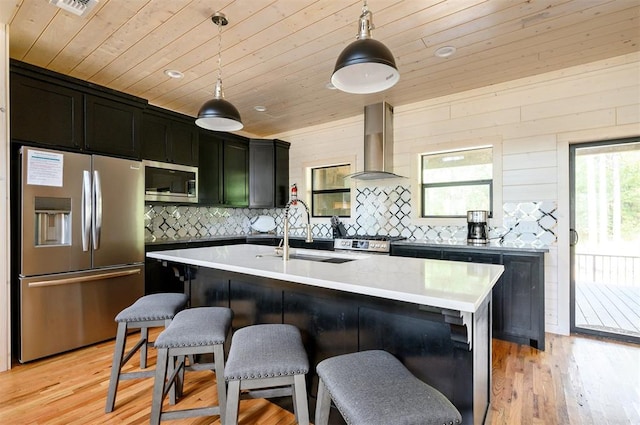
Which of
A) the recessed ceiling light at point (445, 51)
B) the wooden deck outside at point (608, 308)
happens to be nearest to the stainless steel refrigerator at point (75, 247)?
the recessed ceiling light at point (445, 51)

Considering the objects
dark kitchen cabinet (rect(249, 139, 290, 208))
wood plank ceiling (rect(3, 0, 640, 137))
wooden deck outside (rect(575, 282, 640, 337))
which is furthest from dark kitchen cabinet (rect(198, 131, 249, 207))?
wooden deck outside (rect(575, 282, 640, 337))

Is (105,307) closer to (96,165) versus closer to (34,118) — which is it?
(96,165)

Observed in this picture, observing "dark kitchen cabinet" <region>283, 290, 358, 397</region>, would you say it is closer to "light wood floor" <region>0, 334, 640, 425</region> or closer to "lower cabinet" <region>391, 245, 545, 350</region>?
"light wood floor" <region>0, 334, 640, 425</region>

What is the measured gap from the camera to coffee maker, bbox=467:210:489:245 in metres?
3.40

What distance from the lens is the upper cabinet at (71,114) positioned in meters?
2.54

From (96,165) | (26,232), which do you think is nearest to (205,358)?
(26,232)

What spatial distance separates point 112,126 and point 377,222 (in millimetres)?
3315

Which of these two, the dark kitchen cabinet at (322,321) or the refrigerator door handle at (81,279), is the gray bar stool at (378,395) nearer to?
the dark kitchen cabinet at (322,321)

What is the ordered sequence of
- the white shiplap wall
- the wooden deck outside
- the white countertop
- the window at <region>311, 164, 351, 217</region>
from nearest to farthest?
1. the white countertop
2. the white shiplap wall
3. the wooden deck outside
4. the window at <region>311, 164, 351, 217</region>

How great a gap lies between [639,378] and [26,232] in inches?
191

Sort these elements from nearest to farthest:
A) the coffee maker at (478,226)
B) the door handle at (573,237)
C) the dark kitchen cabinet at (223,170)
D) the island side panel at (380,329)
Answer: the island side panel at (380,329), the door handle at (573,237), the coffee maker at (478,226), the dark kitchen cabinet at (223,170)

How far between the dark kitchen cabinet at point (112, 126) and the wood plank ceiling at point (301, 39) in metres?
0.34

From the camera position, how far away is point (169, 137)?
151 inches

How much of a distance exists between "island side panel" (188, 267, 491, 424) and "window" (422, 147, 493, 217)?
2.25m
